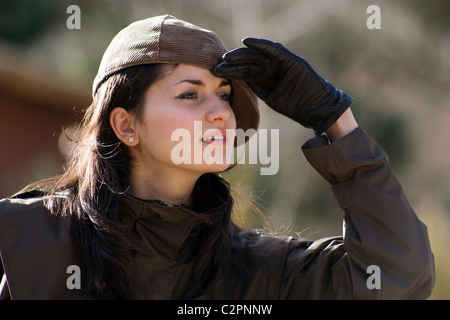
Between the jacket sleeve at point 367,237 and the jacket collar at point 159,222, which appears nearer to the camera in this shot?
the jacket sleeve at point 367,237

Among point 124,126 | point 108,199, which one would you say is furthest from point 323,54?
point 108,199

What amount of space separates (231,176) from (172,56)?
4370 mm

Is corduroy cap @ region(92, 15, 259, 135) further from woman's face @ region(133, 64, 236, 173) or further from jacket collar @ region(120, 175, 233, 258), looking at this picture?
jacket collar @ region(120, 175, 233, 258)

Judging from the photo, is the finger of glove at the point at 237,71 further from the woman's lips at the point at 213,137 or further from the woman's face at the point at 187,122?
the woman's lips at the point at 213,137

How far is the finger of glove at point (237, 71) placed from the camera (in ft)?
7.43

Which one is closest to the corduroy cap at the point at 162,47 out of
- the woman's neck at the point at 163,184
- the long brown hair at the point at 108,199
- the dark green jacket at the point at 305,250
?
the long brown hair at the point at 108,199

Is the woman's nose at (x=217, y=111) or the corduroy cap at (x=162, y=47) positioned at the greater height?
the corduroy cap at (x=162, y=47)

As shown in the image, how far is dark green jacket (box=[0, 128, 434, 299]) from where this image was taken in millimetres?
2055

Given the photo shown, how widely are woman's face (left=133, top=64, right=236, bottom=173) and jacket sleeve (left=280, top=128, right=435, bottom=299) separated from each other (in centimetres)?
32

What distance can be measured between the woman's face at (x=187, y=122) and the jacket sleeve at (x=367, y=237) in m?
0.32

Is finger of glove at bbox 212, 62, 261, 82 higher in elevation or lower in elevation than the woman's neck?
higher

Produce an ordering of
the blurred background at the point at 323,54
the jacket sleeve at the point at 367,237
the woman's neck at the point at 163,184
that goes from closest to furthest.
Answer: the jacket sleeve at the point at 367,237 → the woman's neck at the point at 163,184 → the blurred background at the point at 323,54

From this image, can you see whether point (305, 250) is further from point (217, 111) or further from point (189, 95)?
point (189, 95)

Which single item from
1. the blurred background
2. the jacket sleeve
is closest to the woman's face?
the jacket sleeve
